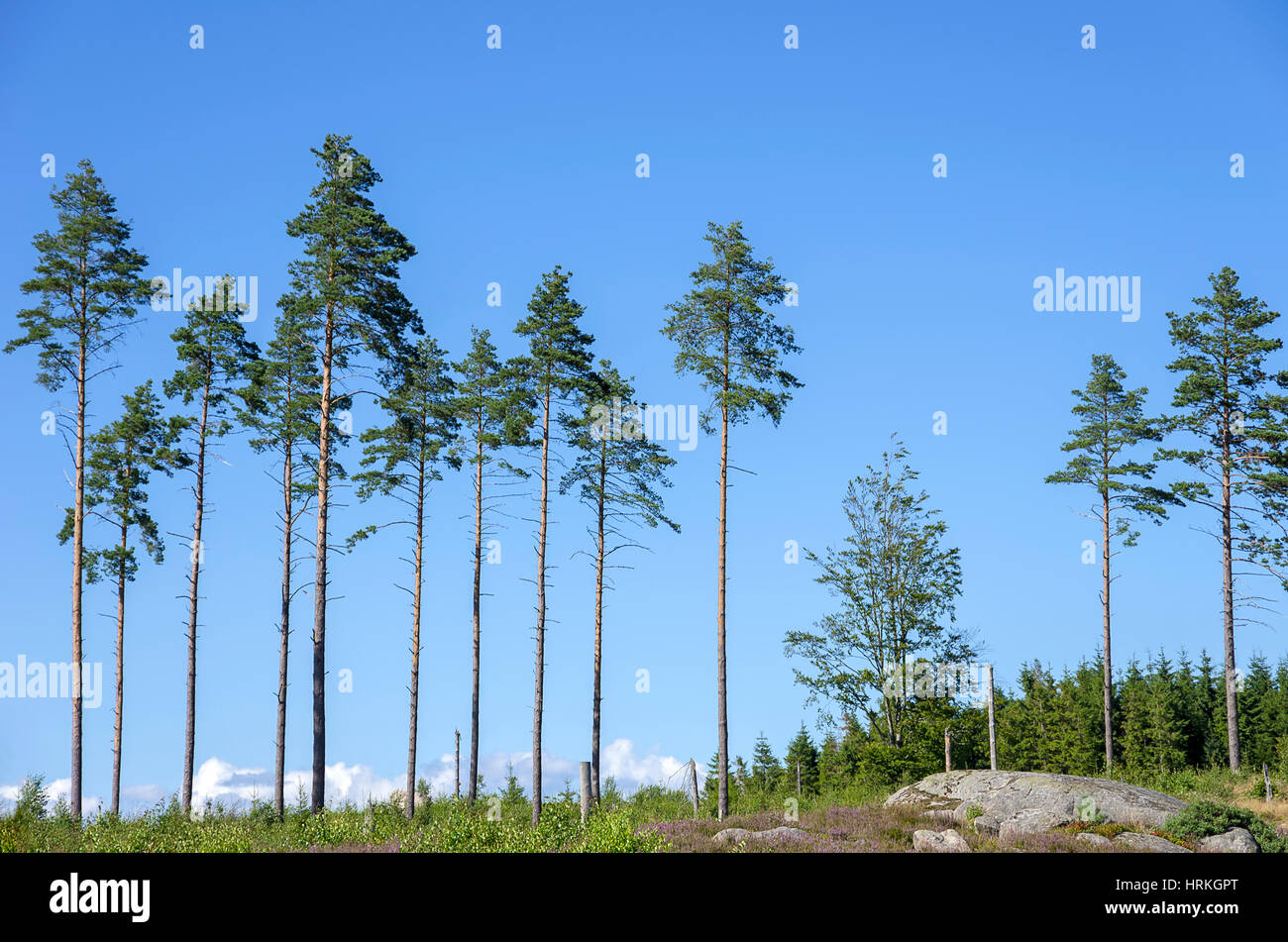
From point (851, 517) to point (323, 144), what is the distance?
21217 mm

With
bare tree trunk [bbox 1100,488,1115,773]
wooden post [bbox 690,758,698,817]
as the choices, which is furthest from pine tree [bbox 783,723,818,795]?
wooden post [bbox 690,758,698,817]

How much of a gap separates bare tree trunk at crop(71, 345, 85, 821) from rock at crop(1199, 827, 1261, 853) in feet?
92.9

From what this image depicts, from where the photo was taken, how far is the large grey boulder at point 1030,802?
22719mm

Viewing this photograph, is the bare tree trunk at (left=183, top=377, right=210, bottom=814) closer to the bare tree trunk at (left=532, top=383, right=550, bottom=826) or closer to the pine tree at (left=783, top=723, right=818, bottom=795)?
the bare tree trunk at (left=532, top=383, right=550, bottom=826)

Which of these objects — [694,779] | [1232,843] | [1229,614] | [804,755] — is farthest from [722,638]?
[804,755]

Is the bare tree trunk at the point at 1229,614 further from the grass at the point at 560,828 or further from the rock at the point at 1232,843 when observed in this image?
the rock at the point at 1232,843

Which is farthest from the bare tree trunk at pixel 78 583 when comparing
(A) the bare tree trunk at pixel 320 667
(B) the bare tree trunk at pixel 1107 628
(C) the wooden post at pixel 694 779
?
(B) the bare tree trunk at pixel 1107 628

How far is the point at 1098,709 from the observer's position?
47.8 meters

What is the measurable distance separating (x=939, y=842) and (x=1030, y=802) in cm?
460

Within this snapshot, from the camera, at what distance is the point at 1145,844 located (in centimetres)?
2066

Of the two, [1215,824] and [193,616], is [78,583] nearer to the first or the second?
[193,616]

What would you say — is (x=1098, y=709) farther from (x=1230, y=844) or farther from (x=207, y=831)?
(x=207, y=831)
